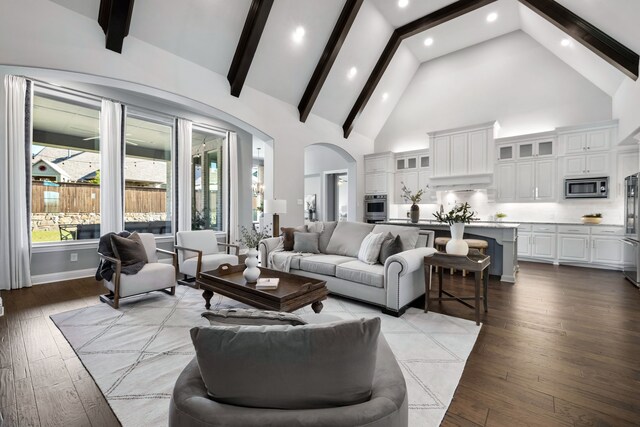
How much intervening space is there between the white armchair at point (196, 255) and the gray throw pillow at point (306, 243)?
0.96 m

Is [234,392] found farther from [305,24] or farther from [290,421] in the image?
[305,24]

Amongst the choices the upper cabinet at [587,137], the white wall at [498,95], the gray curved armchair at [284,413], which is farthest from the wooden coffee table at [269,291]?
the white wall at [498,95]

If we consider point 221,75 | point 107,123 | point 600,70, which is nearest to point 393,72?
point 600,70

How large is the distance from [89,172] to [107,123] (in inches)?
35.6

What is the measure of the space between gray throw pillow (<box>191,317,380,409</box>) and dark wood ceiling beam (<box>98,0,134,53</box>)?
4.21 m

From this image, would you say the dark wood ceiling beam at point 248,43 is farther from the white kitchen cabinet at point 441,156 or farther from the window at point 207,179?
the white kitchen cabinet at point 441,156

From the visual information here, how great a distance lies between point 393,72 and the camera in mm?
7324

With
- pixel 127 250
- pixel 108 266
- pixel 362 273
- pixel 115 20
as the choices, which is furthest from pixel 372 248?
pixel 115 20

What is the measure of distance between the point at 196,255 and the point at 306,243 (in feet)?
5.89

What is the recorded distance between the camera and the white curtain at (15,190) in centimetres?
381

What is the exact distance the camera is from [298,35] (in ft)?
16.3

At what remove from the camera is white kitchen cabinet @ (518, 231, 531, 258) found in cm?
604

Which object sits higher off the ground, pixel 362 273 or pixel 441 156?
pixel 441 156

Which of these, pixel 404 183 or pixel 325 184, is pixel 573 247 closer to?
pixel 404 183
